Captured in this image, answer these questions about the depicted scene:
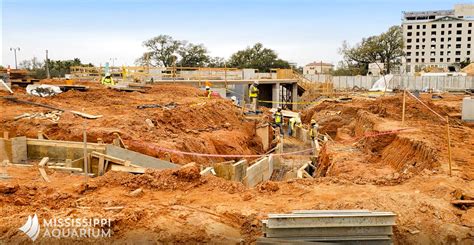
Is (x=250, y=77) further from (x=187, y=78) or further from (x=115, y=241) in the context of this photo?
(x=115, y=241)

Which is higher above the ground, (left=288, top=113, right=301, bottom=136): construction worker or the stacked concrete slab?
the stacked concrete slab

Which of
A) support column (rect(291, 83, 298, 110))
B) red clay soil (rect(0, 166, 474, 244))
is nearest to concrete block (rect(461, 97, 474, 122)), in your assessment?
red clay soil (rect(0, 166, 474, 244))

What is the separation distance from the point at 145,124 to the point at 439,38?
10740 cm

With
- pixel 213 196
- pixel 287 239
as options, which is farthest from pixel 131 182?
pixel 287 239

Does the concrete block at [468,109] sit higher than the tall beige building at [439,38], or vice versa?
the tall beige building at [439,38]

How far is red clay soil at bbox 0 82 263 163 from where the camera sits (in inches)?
456

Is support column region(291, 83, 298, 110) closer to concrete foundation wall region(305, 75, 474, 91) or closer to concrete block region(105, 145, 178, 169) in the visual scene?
concrete foundation wall region(305, 75, 474, 91)

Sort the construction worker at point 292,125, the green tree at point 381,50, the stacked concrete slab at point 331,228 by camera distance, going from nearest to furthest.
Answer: the stacked concrete slab at point 331,228, the construction worker at point 292,125, the green tree at point 381,50

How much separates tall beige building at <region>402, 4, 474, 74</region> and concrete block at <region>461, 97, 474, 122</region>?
9078 centimetres

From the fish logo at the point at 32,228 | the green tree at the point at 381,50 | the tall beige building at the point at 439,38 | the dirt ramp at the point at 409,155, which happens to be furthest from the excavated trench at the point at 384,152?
the tall beige building at the point at 439,38

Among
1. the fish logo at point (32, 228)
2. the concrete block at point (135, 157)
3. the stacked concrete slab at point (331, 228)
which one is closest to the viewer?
the stacked concrete slab at point (331, 228)

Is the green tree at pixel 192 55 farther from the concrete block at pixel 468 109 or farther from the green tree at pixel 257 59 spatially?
the concrete block at pixel 468 109

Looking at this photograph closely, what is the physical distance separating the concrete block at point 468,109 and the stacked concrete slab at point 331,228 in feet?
36.3

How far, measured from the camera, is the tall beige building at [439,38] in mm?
99438
